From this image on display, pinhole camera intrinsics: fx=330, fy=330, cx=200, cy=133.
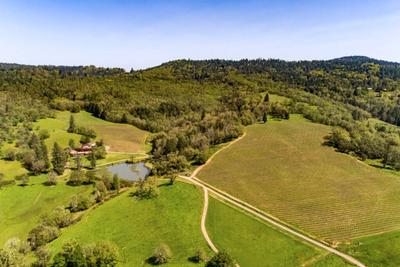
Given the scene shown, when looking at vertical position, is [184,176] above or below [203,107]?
below

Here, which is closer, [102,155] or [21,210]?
[21,210]

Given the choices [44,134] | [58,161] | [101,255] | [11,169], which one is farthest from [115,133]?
[101,255]

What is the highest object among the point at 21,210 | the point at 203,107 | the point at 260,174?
the point at 203,107

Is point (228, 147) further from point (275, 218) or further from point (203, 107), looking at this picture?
point (203, 107)

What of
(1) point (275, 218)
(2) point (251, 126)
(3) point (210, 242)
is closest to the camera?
(3) point (210, 242)

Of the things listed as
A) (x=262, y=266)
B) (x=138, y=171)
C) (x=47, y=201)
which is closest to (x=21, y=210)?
(x=47, y=201)

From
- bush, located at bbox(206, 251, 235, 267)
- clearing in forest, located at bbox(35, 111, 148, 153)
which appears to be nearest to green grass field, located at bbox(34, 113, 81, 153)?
clearing in forest, located at bbox(35, 111, 148, 153)

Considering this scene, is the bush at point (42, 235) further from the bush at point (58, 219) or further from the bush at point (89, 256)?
the bush at point (89, 256)

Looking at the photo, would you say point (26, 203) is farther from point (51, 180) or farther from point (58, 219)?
point (58, 219)

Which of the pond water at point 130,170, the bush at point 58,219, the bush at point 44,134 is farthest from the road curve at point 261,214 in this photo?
the bush at point 44,134
